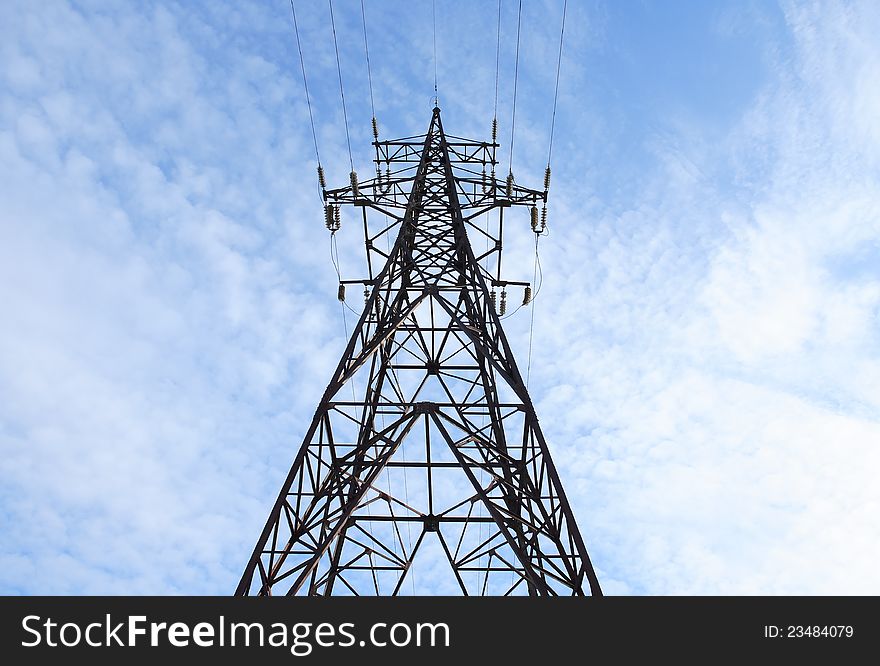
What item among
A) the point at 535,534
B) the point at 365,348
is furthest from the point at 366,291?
the point at 535,534

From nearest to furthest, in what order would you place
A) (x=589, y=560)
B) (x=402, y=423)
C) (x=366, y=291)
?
(x=589, y=560)
(x=402, y=423)
(x=366, y=291)

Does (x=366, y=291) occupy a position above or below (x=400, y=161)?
below

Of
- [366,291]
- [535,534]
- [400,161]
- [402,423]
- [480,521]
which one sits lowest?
[535,534]

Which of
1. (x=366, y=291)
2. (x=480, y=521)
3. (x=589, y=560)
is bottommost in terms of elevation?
(x=589, y=560)

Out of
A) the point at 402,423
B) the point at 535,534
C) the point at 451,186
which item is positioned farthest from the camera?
the point at 451,186

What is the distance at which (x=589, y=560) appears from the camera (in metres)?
11.9
